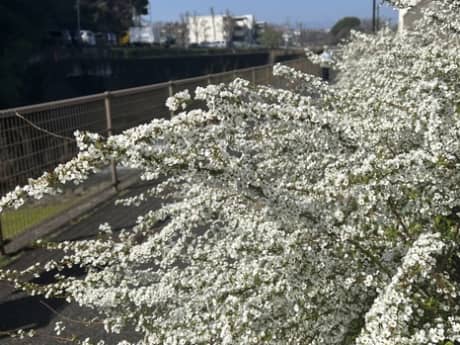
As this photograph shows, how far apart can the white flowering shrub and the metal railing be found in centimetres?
177

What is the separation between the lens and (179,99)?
232cm

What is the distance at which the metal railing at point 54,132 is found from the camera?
5.36 m

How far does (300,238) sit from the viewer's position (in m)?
2.27

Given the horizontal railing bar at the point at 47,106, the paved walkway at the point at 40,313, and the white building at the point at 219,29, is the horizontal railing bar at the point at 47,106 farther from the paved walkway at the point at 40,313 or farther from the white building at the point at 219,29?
the white building at the point at 219,29

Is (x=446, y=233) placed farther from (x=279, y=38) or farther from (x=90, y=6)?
(x=279, y=38)

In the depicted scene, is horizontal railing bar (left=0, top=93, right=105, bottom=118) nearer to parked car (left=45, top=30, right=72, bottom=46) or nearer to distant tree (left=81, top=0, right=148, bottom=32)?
parked car (left=45, top=30, right=72, bottom=46)

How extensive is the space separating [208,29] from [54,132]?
10916cm

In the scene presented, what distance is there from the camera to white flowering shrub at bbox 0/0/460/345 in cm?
201

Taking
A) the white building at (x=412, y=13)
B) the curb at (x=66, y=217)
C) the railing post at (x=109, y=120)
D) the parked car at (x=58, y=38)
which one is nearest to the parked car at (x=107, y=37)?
the parked car at (x=58, y=38)

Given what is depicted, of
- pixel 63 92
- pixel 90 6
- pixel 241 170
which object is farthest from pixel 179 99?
pixel 90 6

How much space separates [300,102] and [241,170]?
2.87 feet

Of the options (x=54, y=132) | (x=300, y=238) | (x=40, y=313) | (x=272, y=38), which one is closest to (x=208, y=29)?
(x=272, y=38)

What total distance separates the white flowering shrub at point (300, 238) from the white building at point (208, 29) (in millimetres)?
105901

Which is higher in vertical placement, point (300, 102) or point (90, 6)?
point (90, 6)
